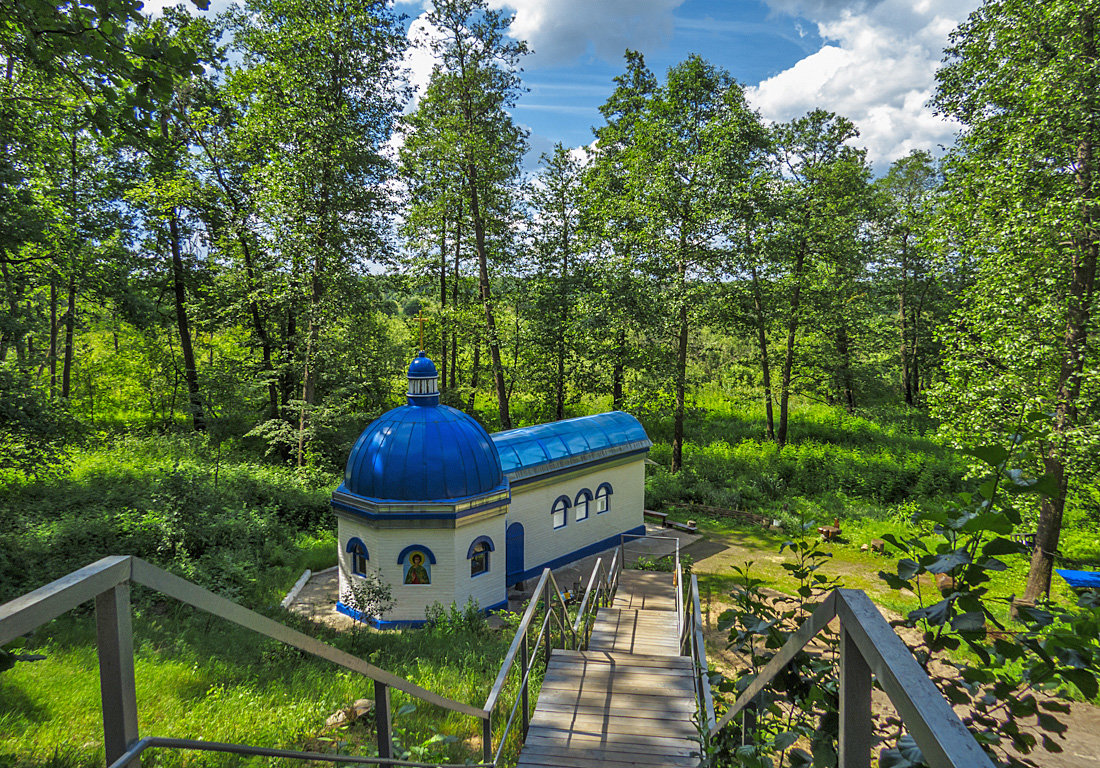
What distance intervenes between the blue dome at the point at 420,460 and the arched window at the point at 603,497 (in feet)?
14.7

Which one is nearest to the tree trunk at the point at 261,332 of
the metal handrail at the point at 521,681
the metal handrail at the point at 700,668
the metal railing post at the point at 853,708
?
the metal handrail at the point at 521,681

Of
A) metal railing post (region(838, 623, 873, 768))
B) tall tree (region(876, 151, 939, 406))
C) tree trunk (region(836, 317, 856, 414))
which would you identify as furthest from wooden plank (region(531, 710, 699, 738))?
tall tree (region(876, 151, 939, 406))

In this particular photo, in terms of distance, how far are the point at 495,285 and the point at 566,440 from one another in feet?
35.1

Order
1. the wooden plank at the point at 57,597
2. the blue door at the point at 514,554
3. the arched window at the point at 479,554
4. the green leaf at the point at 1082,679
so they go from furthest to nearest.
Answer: the blue door at the point at 514,554 < the arched window at the point at 479,554 < the green leaf at the point at 1082,679 < the wooden plank at the point at 57,597

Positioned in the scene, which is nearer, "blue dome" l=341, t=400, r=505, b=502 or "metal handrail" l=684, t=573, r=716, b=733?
"metal handrail" l=684, t=573, r=716, b=733

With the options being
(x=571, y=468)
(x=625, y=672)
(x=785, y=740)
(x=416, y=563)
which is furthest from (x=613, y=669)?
(x=571, y=468)

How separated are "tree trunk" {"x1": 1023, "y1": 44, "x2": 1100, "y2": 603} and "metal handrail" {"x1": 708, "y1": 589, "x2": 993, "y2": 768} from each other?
11.4m

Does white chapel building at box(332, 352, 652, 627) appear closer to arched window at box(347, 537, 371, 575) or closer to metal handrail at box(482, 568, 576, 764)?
arched window at box(347, 537, 371, 575)

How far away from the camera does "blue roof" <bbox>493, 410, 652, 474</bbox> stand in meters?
14.4

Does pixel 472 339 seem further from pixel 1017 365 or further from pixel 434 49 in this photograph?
pixel 1017 365

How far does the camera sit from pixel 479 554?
12.4m

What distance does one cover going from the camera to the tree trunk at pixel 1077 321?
33.1 ft

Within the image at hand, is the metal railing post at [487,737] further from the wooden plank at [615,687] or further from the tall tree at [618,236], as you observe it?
the tall tree at [618,236]

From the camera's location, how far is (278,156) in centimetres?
1638
